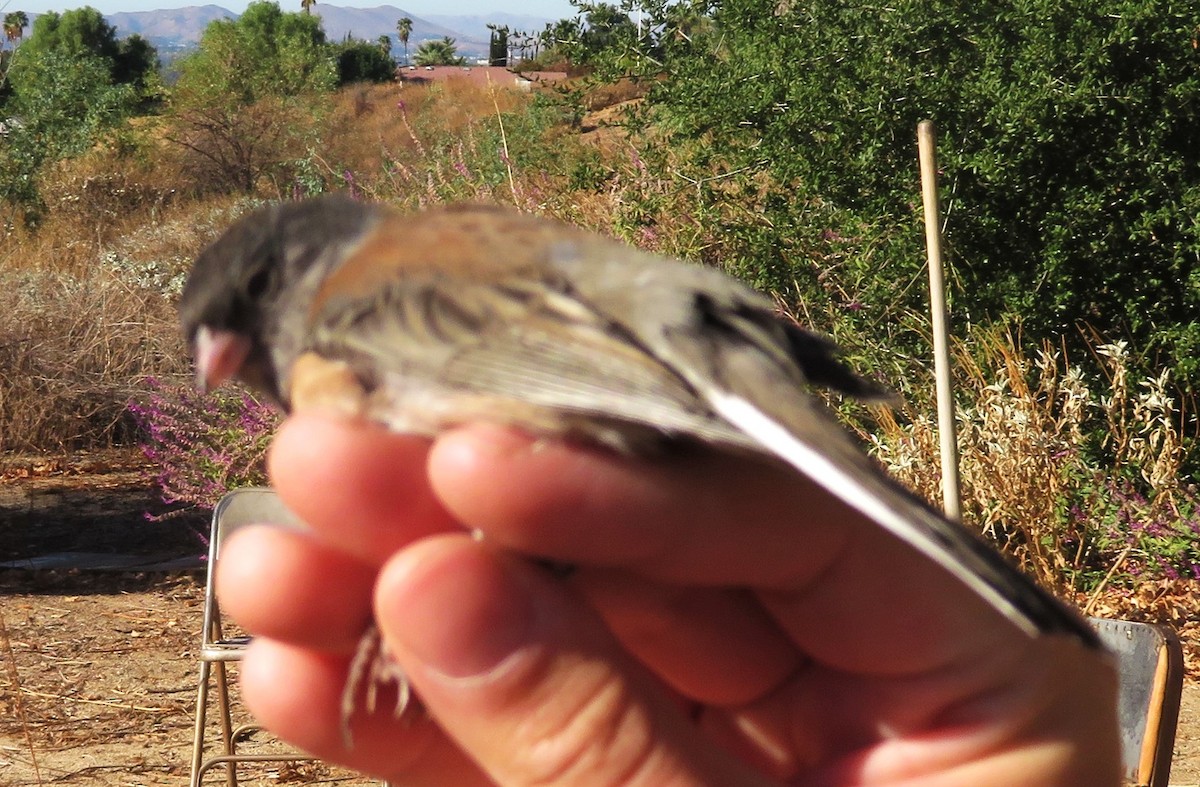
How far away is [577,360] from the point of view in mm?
1642

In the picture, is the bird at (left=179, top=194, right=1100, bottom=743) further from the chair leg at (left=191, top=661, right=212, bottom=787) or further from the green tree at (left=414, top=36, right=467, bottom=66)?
the green tree at (left=414, top=36, right=467, bottom=66)

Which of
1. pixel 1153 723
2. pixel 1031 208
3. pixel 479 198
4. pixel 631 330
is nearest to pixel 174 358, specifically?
pixel 479 198

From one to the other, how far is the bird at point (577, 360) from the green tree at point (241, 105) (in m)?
16.1

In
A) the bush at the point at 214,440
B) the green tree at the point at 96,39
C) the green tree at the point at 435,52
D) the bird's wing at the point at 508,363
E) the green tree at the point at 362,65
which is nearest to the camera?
the bird's wing at the point at 508,363

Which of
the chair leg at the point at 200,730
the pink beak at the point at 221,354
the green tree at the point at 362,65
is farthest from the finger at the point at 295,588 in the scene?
the green tree at the point at 362,65

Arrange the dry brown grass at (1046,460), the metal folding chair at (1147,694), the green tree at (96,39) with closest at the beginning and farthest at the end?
the metal folding chair at (1147,694) < the dry brown grass at (1046,460) < the green tree at (96,39)

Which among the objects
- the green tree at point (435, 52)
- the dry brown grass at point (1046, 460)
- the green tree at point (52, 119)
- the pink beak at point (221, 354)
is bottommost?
the dry brown grass at point (1046, 460)

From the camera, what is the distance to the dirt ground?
17.7 feet

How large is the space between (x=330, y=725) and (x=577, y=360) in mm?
575

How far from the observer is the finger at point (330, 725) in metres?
1.57

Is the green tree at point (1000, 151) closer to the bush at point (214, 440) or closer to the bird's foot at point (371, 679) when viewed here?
the bush at point (214, 440)

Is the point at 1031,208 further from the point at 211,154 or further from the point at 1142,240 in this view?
the point at 211,154

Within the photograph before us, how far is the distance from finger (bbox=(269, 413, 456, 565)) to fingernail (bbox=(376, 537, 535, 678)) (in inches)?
3.2

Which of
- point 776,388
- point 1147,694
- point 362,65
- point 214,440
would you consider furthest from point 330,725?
point 362,65
